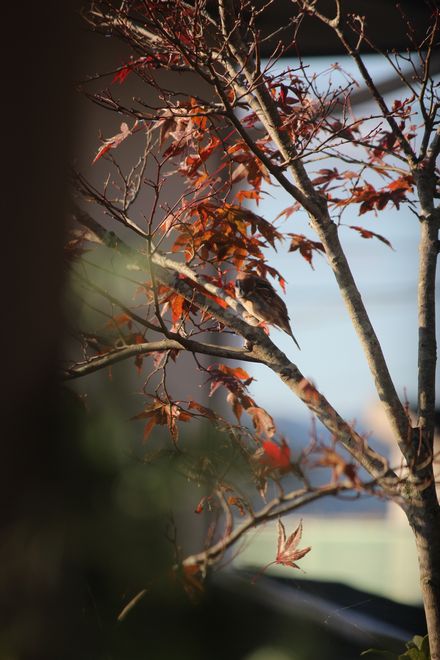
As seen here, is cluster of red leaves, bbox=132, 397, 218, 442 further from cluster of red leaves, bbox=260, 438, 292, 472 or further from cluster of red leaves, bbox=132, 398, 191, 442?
cluster of red leaves, bbox=260, 438, 292, 472

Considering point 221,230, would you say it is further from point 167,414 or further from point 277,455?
point 277,455

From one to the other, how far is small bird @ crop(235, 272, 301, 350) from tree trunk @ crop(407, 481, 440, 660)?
1.60ft

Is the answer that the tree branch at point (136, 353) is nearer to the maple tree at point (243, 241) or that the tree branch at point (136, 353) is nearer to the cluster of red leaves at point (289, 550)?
the maple tree at point (243, 241)

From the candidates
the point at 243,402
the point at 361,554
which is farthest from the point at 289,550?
the point at 361,554

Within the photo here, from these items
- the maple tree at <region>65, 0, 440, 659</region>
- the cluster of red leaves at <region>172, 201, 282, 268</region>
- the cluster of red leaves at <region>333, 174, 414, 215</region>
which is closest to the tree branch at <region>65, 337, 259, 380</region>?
the maple tree at <region>65, 0, 440, 659</region>

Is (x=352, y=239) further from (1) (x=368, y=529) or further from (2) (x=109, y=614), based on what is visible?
(2) (x=109, y=614)

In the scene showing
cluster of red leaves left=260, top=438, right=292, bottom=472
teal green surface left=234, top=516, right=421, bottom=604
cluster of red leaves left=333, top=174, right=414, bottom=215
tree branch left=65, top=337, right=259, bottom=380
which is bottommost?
teal green surface left=234, top=516, right=421, bottom=604

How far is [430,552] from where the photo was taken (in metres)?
1.29

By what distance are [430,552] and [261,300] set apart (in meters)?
0.67

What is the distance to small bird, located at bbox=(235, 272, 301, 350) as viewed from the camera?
1563 millimetres

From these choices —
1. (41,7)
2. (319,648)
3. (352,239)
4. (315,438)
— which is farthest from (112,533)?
(352,239)

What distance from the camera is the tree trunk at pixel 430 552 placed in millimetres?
1296

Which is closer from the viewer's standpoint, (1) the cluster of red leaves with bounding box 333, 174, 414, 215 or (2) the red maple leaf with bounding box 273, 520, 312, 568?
(2) the red maple leaf with bounding box 273, 520, 312, 568

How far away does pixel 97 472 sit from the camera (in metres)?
0.87
